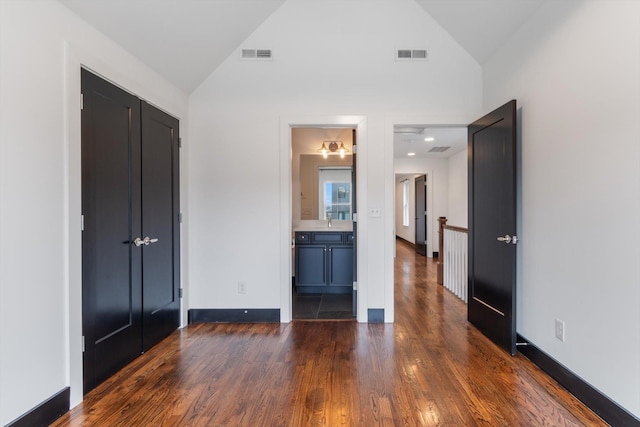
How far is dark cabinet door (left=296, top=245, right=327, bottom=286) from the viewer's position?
173 inches

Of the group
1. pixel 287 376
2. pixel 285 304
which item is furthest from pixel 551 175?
pixel 285 304

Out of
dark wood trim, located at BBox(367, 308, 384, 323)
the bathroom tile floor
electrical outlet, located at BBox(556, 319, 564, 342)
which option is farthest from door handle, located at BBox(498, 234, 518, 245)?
the bathroom tile floor

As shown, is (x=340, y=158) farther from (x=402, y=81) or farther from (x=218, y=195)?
(x=218, y=195)

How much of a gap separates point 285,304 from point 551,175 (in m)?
2.59

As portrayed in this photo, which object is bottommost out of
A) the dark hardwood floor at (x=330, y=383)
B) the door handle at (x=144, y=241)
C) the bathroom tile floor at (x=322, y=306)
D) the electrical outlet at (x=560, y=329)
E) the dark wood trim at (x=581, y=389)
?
the dark hardwood floor at (x=330, y=383)

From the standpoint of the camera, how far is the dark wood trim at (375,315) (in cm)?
323

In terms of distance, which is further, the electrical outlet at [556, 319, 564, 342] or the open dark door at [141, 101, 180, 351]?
the open dark door at [141, 101, 180, 351]

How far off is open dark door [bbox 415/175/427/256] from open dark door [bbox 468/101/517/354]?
5072 millimetres

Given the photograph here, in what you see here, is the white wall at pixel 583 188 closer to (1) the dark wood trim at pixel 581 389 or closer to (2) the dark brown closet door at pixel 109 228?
(1) the dark wood trim at pixel 581 389

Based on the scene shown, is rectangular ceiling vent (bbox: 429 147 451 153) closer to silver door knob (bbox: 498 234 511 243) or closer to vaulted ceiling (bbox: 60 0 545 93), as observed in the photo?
vaulted ceiling (bbox: 60 0 545 93)

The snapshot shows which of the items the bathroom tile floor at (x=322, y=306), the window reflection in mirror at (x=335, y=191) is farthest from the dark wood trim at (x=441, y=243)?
the window reflection in mirror at (x=335, y=191)

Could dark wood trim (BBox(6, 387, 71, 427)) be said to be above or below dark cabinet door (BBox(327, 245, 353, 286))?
below

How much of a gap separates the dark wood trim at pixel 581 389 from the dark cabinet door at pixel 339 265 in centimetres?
226

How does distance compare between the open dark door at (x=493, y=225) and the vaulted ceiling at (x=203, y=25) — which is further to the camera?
the open dark door at (x=493, y=225)
